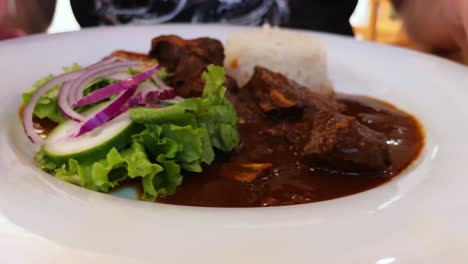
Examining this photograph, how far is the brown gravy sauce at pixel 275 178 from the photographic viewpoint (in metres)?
1.72

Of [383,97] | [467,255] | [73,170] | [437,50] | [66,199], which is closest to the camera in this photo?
[467,255]

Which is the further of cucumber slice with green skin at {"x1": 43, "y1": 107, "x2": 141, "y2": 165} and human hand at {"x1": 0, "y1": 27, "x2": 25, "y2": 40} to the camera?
human hand at {"x1": 0, "y1": 27, "x2": 25, "y2": 40}

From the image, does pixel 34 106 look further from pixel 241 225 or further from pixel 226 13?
pixel 226 13

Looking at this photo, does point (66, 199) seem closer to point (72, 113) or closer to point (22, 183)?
point (22, 183)

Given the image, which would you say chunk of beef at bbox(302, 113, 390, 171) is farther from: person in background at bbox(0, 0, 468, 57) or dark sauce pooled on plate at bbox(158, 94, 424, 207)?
person in background at bbox(0, 0, 468, 57)

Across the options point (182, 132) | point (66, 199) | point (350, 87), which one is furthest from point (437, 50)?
point (66, 199)

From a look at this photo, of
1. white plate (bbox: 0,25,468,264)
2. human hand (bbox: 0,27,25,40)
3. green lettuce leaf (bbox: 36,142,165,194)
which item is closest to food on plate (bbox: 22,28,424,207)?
green lettuce leaf (bbox: 36,142,165,194)

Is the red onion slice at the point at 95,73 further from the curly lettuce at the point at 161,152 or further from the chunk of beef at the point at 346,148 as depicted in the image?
the chunk of beef at the point at 346,148

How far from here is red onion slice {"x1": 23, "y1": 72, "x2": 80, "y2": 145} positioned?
2004 mm

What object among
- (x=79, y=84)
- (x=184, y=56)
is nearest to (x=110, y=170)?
(x=79, y=84)

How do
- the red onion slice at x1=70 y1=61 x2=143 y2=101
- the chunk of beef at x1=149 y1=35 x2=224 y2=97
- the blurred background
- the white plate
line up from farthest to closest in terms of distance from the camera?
the blurred background < the chunk of beef at x1=149 y1=35 x2=224 y2=97 < the red onion slice at x1=70 y1=61 x2=143 y2=101 < the white plate

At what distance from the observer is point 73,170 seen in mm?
1722

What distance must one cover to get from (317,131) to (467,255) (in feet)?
2.93

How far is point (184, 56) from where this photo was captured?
8.68 ft
